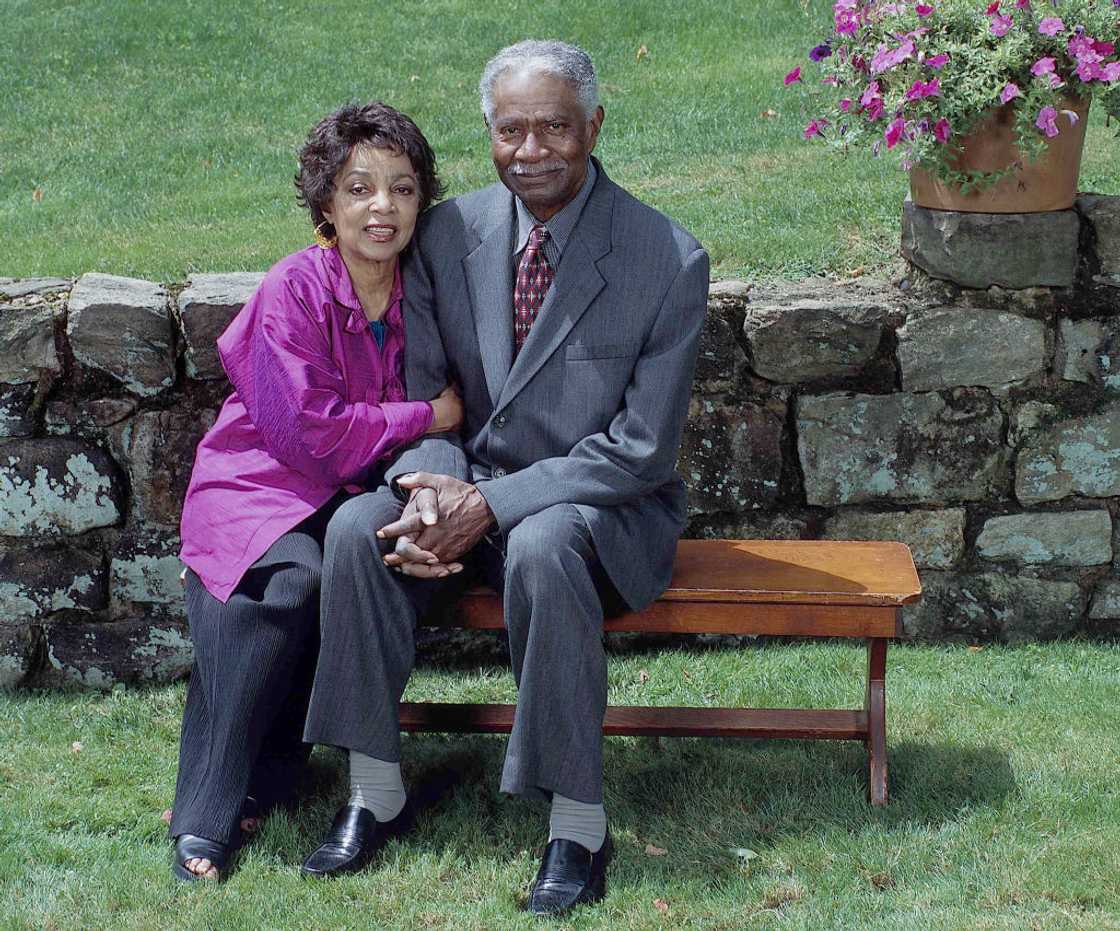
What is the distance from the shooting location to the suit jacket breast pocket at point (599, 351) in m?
3.11

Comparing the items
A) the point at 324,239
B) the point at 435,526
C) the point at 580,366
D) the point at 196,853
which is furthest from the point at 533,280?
the point at 196,853

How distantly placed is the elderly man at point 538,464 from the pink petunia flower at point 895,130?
0.76 meters

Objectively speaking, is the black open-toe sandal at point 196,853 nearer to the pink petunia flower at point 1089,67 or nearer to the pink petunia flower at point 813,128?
the pink petunia flower at point 813,128

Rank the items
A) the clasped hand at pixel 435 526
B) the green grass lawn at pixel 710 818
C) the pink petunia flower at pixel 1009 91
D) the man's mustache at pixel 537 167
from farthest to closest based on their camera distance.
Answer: the pink petunia flower at pixel 1009 91 → the man's mustache at pixel 537 167 → the clasped hand at pixel 435 526 → the green grass lawn at pixel 710 818

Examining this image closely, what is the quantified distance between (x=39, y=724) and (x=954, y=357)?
8.48ft

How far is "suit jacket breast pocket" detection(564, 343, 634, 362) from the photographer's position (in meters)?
3.11

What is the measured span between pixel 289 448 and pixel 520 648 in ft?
2.15

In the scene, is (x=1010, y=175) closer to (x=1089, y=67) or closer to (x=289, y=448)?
(x=1089, y=67)

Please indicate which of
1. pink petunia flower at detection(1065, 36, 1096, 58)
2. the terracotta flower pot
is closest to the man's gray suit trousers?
the terracotta flower pot

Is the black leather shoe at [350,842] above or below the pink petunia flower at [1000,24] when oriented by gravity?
below

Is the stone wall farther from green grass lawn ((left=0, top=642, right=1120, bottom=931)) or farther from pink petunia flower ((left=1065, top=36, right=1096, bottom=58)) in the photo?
pink petunia flower ((left=1065, top=36, right=1096, bottom=58))

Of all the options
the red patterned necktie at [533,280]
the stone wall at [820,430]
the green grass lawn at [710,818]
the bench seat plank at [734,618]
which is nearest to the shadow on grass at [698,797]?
the green grass lawn at [710,818]

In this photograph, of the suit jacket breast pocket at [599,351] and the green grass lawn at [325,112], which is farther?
the green grass lawn at [325,112]

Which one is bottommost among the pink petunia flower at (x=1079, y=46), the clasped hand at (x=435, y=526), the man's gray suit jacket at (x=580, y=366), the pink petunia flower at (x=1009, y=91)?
the clasped hand at (x=435, y=526)
